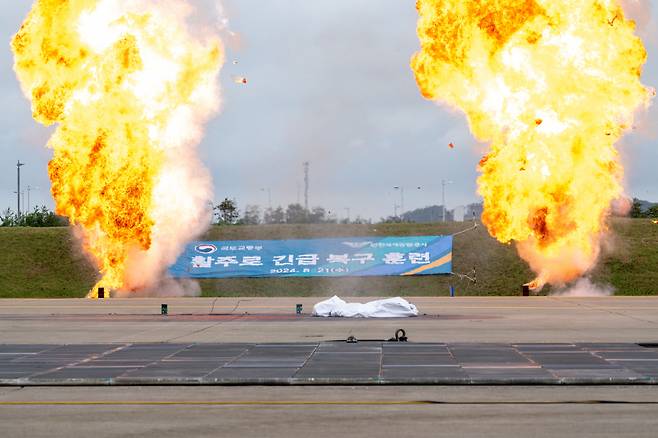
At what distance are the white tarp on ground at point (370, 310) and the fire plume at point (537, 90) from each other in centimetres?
1519

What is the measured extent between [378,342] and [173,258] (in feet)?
126

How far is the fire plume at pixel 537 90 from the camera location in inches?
1902

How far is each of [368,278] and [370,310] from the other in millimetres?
28242

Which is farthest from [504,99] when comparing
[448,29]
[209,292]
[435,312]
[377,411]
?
[377,411]

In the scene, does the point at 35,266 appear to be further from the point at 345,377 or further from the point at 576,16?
the point at 345,377

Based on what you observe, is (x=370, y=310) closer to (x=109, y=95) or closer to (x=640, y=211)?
(x=109, y=95)

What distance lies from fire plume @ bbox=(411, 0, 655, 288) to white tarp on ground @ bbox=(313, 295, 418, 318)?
15.2m

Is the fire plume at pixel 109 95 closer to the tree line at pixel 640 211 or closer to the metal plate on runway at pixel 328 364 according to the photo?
the metal plate on runway at pixel 328 364

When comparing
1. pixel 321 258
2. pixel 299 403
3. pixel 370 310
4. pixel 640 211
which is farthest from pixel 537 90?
pixel 640 211

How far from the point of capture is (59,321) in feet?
123

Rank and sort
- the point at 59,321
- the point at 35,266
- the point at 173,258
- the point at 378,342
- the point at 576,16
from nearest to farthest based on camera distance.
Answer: the point at 378,342 → the point at 59,321 → the point at 576,16 → the point at 173,258 → the point at 35,266

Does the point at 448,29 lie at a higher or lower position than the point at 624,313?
higher

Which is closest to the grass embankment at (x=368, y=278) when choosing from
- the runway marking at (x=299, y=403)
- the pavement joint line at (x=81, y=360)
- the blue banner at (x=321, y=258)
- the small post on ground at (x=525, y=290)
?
the blue banner at (x=321, y=258)

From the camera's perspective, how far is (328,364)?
22109mm
